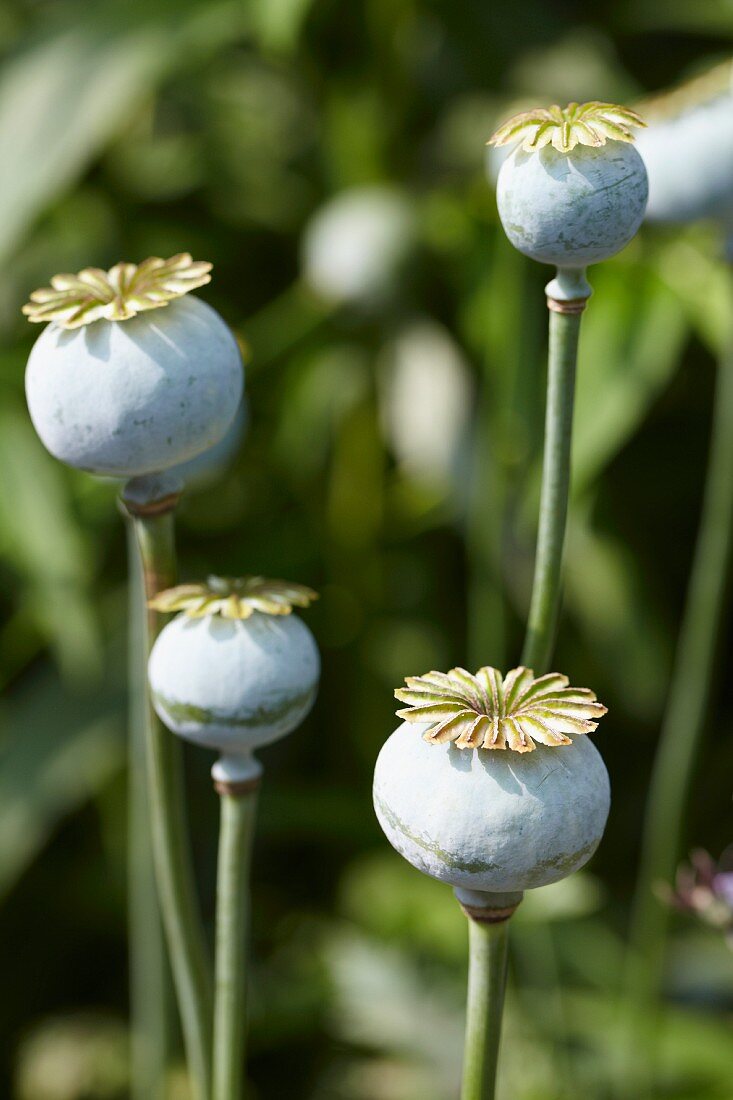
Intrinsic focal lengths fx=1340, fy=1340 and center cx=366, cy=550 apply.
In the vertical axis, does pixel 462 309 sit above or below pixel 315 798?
above

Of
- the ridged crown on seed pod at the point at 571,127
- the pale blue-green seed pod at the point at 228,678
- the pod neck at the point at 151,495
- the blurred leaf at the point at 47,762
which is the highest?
the ridged crown on seed pod at the point at 571,127

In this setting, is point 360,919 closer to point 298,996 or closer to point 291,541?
point 298,996

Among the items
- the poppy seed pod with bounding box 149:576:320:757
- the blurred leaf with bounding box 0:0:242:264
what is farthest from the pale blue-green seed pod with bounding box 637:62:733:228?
the blurred leaf with bounding box 0:0:242:264

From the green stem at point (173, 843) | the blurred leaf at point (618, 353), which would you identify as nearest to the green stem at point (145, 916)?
the green stem at point (173, 843)

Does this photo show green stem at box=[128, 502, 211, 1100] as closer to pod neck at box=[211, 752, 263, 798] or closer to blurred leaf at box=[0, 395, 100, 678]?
pod neck at box=[211, 752, 263, 798]

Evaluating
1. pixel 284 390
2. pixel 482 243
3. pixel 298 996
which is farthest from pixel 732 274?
pixel 298 996

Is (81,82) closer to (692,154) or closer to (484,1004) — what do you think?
(692,154)

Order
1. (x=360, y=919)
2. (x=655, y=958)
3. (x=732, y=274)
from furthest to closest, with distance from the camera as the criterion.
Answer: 1. (x=360, y=919)
2. (x=655, y=958)
3. (x=732, y=274)

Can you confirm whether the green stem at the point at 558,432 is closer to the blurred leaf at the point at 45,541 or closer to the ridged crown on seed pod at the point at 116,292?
the ridged crown on seed pod at the point at 116,292

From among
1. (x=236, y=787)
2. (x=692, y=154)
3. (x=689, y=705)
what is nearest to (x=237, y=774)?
(x=236, y=787)
